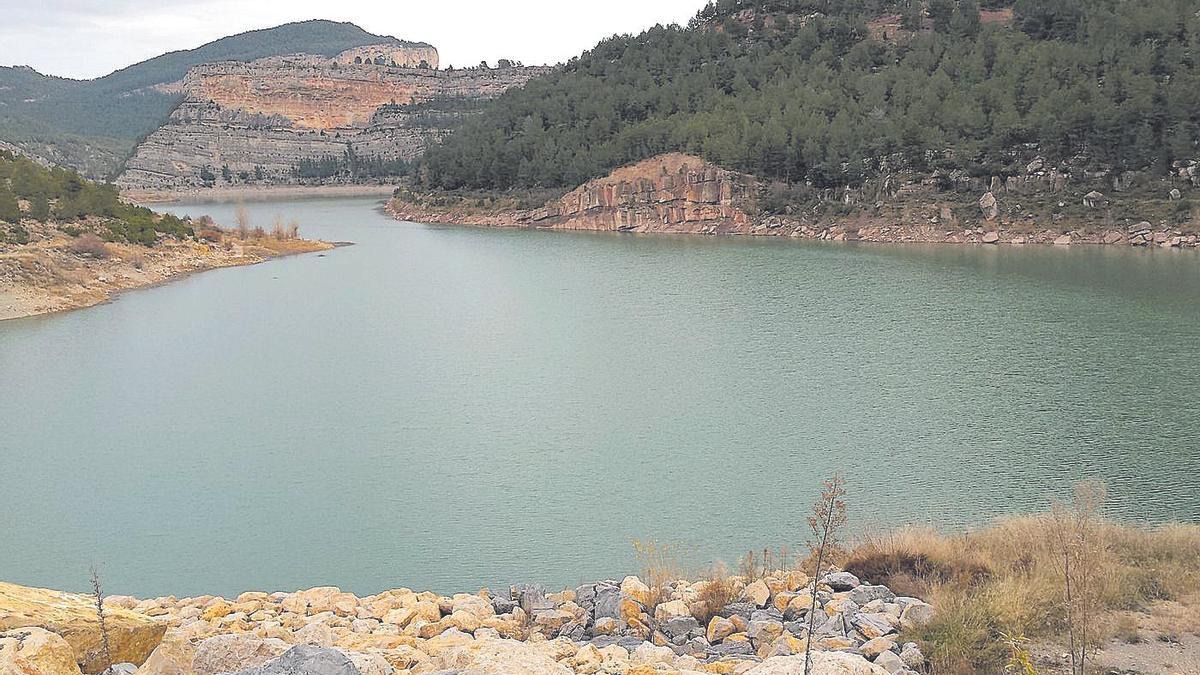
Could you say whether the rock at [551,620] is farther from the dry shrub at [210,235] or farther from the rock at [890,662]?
the dry shrub at [210,235]

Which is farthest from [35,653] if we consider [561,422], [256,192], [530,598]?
[256,192]

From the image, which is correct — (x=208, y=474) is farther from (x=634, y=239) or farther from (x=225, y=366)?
(x=634, y=239)

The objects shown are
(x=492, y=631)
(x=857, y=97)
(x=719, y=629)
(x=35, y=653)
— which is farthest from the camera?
(x=857, y=97)

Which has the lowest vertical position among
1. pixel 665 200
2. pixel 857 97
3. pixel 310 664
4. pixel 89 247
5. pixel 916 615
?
pixel 916 615

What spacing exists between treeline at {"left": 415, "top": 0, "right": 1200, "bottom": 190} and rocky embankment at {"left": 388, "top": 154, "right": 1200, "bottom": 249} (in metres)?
1.29

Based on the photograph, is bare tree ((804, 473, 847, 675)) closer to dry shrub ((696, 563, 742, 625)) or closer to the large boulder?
dry shrub ((696, 563, 742, 625))

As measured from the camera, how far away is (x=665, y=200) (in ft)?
157

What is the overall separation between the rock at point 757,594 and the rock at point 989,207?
34.5 meters

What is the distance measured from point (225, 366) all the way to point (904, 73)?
37.7 m

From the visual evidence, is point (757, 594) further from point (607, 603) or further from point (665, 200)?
point (665, 200)

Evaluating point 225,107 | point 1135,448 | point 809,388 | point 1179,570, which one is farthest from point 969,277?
point 225,107

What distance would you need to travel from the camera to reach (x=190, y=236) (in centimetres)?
4034

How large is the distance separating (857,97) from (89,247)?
35.1 metres

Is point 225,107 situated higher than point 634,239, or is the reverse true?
point 225,107
